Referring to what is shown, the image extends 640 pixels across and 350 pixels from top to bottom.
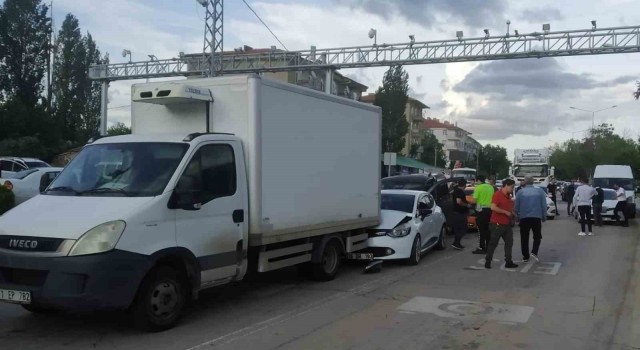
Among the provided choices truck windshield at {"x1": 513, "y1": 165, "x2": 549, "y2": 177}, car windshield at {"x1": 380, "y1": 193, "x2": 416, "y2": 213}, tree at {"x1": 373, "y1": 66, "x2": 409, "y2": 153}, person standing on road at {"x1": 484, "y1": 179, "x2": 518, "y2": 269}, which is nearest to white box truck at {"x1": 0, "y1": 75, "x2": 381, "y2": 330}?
car windshield at {"x1": 380, "y1": 193, "x2": 416, "y2": 213}

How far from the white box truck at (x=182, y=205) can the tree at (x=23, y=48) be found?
49.0 metres

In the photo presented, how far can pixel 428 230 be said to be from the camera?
41.9 feet

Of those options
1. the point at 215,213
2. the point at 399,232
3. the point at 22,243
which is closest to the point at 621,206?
the point at 399,232

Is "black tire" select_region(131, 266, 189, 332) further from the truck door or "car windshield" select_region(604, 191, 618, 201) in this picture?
"car windshield" select_region(604, 191, 618, 201)

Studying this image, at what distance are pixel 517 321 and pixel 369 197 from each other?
13.6 ft

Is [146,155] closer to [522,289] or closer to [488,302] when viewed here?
[488,302]

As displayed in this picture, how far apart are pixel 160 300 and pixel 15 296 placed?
4.65ft

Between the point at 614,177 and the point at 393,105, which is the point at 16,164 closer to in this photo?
the point at 614,177

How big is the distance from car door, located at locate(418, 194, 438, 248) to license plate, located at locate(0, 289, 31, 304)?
25.5ft

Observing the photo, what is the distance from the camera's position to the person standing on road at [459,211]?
1428cm

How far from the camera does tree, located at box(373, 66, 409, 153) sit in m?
60.1

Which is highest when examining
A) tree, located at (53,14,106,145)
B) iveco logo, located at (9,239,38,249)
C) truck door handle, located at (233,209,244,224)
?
tree, located at (53,14,106,145)

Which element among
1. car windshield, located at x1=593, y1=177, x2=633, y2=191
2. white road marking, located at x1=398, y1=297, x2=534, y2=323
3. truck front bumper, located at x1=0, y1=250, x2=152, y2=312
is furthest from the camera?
car windshield, located at x1=593, y1=177, x2=633, y2=191

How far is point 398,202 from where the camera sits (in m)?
12.6
